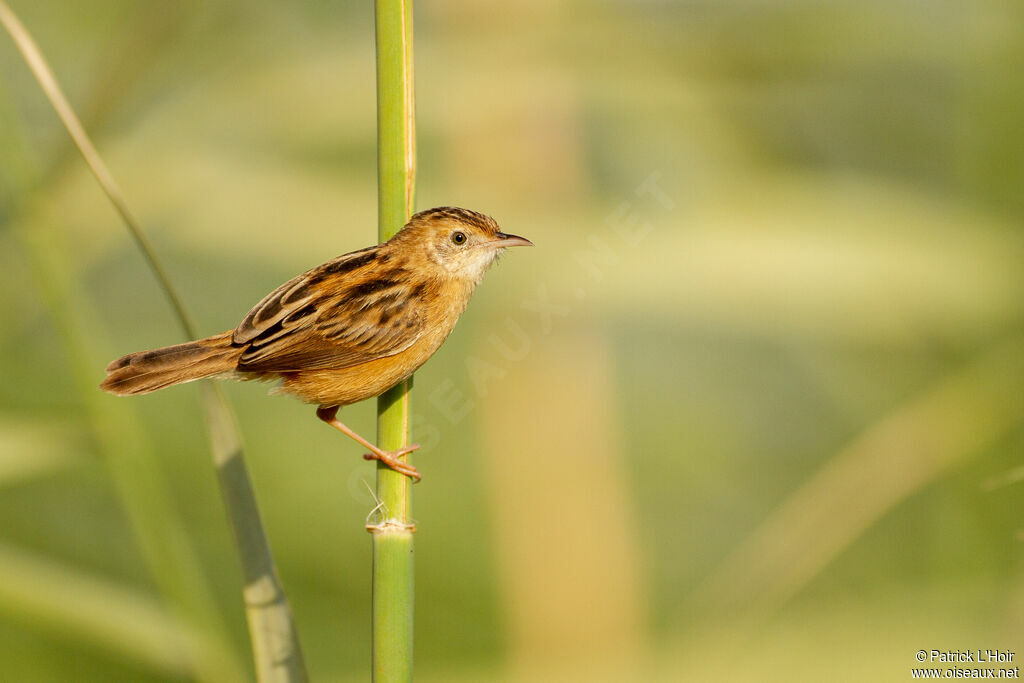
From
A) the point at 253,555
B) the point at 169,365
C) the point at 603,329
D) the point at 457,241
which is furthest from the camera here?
the point at 603,329

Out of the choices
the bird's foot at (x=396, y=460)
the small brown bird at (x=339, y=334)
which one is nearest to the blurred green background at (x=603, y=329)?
the small brown bird at (x=339, y=334)

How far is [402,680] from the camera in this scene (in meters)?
2.05

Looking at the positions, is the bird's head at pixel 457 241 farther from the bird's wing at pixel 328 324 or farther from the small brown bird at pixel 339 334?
the bird's wing at pixel 328 324

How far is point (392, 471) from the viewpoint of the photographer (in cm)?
229

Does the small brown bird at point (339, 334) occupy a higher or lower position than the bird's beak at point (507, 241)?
lower

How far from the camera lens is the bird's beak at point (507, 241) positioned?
3.11 metres

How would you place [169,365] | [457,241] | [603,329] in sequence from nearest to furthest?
1. [169,365]
2. [457,241]
3. [603,329]

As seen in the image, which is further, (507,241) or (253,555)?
(507,241)

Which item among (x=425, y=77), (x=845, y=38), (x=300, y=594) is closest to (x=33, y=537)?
(x=300, y=594)

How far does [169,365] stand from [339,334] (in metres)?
0.54

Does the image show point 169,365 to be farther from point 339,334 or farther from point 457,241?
point 457,241

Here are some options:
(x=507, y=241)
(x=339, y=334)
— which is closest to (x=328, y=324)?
(x=339, y=334)

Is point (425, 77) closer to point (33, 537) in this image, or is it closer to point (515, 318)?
point (515, 318)

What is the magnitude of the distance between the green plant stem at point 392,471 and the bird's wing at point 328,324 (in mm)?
638
